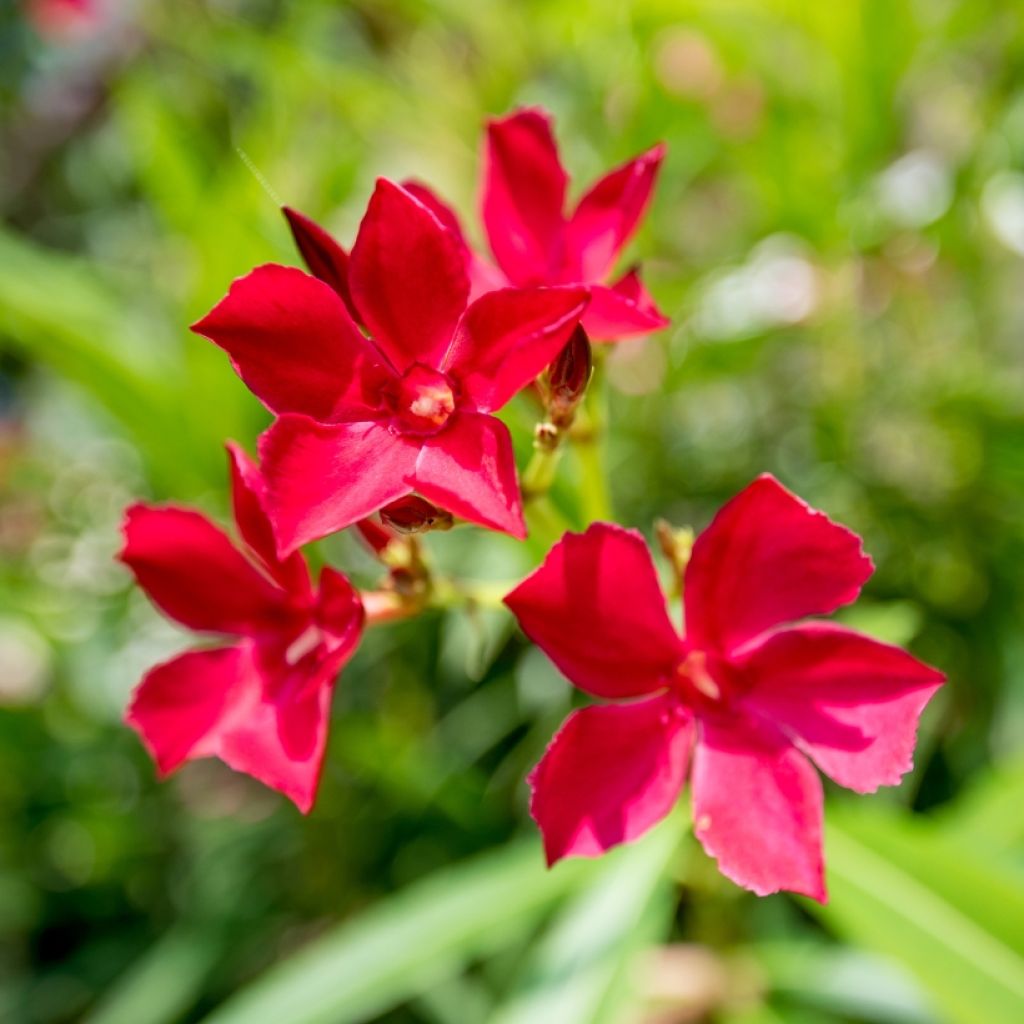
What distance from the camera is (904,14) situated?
1178mm

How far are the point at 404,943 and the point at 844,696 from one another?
50cm

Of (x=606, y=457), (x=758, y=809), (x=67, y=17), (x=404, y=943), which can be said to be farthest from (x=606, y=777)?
(x=67, y=17)

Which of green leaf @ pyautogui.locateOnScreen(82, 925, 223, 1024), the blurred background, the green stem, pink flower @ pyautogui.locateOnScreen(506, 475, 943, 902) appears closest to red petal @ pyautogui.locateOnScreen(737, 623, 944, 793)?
pink flower @ pyautogui.locateOnScreen(506, 475, 943, 902)

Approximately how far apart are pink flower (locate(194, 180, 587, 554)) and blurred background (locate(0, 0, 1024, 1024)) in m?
0.48

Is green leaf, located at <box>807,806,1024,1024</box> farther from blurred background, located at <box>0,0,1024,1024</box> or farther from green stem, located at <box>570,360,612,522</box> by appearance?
green stem, located at <box>570,360,612,522</box>

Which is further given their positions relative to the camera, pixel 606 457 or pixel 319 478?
pixel 606 457

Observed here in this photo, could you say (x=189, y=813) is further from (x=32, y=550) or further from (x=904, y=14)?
(x=904, y=14)

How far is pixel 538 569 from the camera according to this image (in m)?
0.46

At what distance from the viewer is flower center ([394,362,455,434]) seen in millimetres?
481

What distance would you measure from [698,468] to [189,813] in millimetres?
859

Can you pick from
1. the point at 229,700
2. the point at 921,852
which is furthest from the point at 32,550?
the point at 921,852

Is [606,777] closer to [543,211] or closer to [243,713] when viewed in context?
[243,713]

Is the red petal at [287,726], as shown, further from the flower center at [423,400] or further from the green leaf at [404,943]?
the green leaf at [404,943]

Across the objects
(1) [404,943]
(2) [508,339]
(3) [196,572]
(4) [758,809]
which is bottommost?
(1) [404,943]
